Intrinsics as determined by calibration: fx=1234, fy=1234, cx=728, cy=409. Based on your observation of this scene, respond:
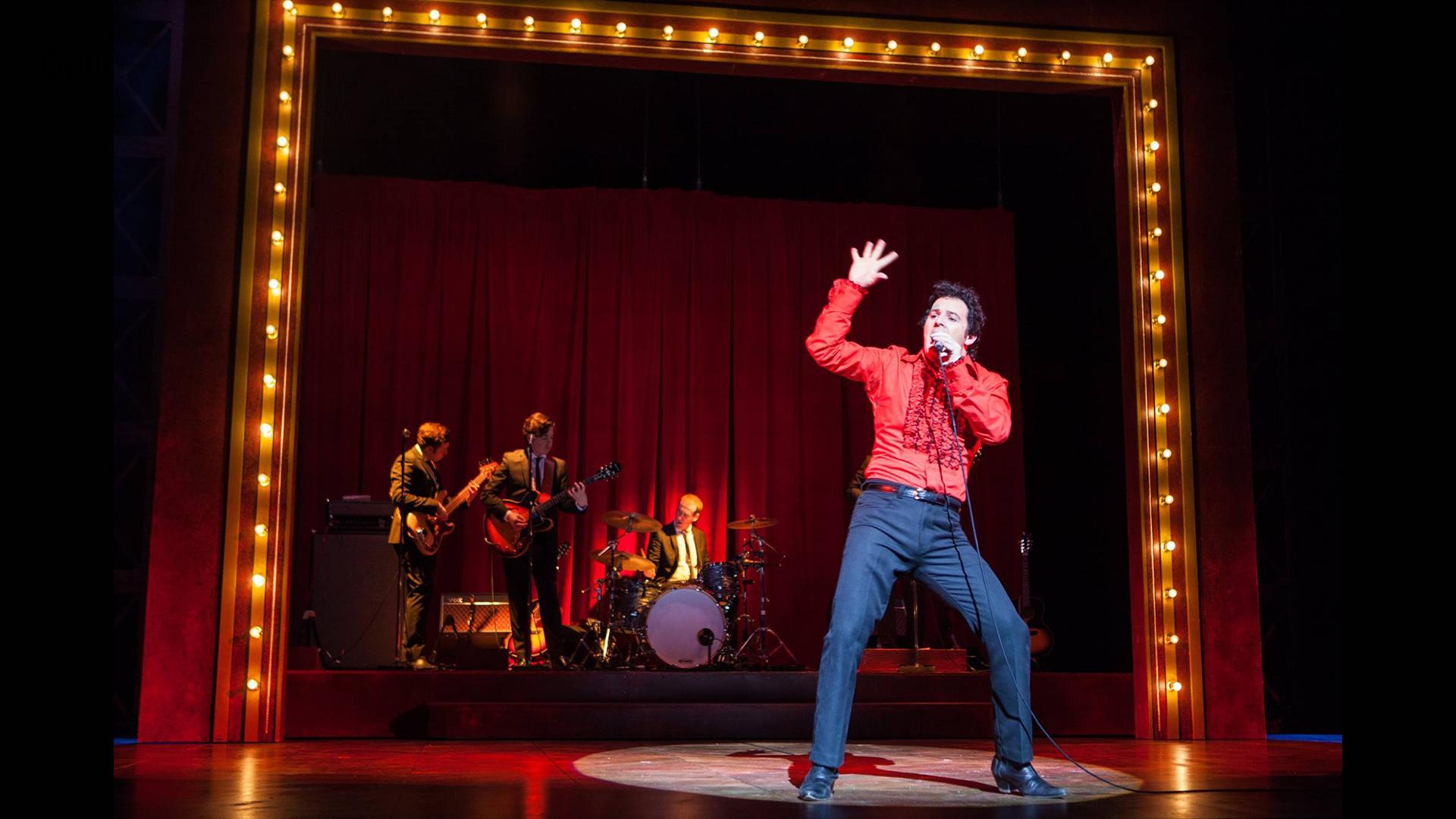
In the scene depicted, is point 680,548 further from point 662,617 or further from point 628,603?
point 662,617

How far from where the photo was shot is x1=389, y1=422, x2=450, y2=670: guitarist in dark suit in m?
7.99

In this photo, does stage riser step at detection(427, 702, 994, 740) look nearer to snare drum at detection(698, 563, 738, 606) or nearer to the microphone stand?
the microphone stand

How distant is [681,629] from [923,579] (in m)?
4.47

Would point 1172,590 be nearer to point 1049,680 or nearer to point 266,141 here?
point 1049,680

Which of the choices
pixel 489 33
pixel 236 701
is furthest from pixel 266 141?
pixel 236 701

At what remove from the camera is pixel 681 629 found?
8.24 m

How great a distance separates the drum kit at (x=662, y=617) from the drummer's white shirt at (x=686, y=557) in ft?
0.82

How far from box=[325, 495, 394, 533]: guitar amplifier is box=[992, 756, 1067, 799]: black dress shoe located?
585cm

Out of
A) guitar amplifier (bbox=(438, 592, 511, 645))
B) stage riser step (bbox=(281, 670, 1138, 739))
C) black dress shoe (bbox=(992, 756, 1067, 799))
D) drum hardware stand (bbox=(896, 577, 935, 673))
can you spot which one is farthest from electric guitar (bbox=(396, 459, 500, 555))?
black dress shoe (bbox=(992, 756, 1067, 799))

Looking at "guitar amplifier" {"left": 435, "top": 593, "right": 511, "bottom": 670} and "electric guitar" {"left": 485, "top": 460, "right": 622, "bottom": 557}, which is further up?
"electric guitar" {"left": 485, "top": 460, "right": 622, "bottom": 557}

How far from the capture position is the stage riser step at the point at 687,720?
638 centimetres

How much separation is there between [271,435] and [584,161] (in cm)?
551

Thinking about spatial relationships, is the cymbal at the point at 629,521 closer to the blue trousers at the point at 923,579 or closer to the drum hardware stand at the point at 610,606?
the drum hardware stand at the point at 610,606

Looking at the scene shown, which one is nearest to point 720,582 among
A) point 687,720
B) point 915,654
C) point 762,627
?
point 762,627
